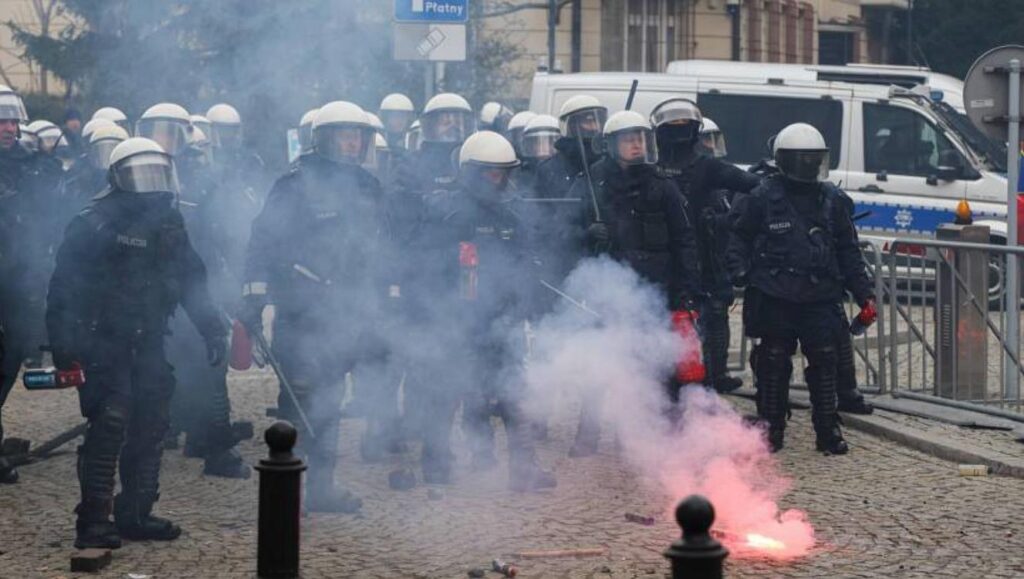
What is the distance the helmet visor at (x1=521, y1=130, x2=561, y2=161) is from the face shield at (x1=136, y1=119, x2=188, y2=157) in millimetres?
2816

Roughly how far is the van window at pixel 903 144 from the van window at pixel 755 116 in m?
0.45

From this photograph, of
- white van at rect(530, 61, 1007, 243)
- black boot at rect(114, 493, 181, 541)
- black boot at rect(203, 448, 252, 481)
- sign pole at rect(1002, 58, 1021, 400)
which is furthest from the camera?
white van at rect(530, 61, 1007, 243)

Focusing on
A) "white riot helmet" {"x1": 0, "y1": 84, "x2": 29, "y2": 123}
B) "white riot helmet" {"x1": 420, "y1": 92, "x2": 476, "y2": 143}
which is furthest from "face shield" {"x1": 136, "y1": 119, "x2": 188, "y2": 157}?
"white riot helmet" {"x1": 420, "y1": 92, "x2": 476, "y2": 143}

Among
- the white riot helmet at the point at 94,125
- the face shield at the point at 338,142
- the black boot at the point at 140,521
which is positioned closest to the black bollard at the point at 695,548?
the black boot at the point at 140,521

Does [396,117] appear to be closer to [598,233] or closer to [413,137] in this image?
[413,137]

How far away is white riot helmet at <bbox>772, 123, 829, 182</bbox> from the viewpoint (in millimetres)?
10078

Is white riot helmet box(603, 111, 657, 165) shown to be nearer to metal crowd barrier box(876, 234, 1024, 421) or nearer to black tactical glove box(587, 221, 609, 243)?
black tactical glove box(587, 221, 609, 243)

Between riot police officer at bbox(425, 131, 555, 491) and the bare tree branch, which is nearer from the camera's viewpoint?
riot police officer at bbox(425, 131, 555, 491)

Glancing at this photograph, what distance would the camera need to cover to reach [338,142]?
886 centimetres

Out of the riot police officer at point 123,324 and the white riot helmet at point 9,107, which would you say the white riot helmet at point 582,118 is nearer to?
the white riot helmet at point 9,107

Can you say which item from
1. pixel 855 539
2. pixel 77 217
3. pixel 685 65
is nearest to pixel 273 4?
pixel 77 217

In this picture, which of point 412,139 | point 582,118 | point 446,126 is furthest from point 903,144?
point 446,126

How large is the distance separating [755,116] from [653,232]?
903cm

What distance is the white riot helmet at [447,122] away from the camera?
11719mm
